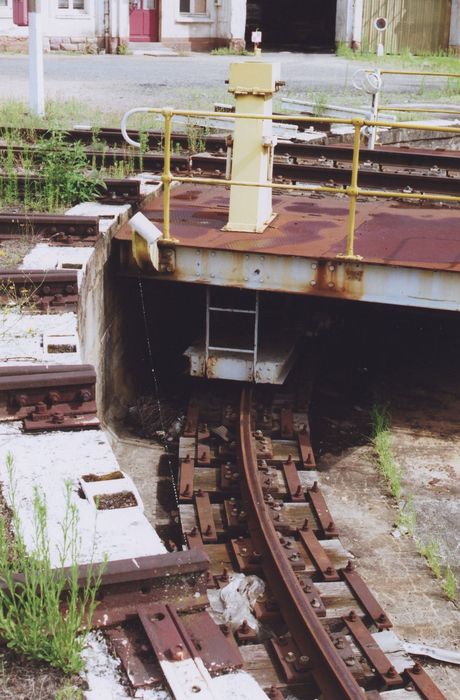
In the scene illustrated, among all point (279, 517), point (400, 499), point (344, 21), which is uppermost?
point (344, 21)

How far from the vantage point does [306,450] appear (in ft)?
25.9

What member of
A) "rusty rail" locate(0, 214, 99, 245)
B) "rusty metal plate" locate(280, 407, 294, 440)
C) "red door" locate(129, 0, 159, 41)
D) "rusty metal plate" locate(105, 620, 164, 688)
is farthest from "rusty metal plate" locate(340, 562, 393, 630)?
"red door" locate(129, 0, 159, 41)

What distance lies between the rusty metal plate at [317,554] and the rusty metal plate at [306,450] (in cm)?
102

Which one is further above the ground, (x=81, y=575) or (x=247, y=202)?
(x=247, y=202)

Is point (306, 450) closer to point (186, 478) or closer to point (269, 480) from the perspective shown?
point (269, 480)

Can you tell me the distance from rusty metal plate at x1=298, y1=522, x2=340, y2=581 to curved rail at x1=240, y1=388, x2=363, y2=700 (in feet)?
0.87

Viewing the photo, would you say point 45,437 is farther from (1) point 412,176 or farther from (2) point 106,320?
(1) point 412,176

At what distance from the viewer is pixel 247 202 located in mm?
8609

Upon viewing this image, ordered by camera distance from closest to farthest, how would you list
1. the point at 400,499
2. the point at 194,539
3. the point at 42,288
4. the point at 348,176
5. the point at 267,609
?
1. the point at 267,609
2. the point at 194,539
3. the point at 42,288
4. the point at 400,499
5. the point at 348,176

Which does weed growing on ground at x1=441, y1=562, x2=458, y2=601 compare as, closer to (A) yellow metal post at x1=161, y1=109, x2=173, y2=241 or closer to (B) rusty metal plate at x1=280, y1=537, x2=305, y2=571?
(B) rusty metal plate at x1=280, y1=537, x2=305, y2=571

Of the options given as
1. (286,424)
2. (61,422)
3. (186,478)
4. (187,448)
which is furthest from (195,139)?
(61,422)

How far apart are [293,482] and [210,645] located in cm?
345

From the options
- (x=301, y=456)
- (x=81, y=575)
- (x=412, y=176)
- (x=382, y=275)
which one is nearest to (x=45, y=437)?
(x=81, y=575)

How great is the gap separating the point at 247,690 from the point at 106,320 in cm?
509
